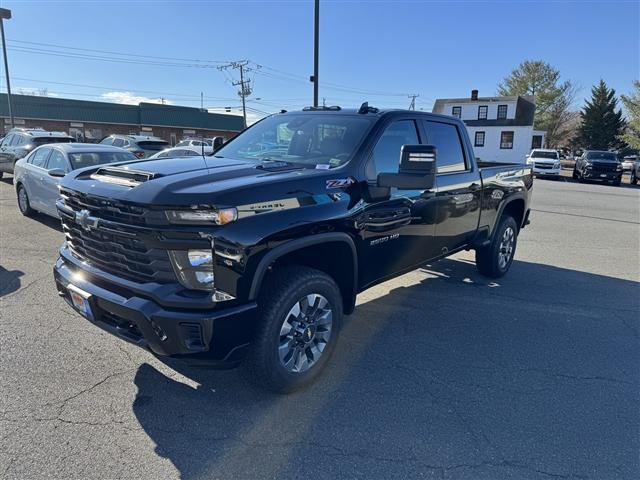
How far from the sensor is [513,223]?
624 cm

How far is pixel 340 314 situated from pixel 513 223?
384cm

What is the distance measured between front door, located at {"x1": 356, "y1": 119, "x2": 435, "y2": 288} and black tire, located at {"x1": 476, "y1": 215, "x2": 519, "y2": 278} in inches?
74.0

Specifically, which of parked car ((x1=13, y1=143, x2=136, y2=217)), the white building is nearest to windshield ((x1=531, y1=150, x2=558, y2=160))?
the white building

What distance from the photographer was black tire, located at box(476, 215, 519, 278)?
589cm

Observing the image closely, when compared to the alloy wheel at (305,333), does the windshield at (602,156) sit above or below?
above

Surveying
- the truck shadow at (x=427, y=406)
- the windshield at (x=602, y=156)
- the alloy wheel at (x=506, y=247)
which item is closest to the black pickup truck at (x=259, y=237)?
the truck shadow at (x=427, y=406)

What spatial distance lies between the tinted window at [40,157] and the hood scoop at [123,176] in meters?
6.68

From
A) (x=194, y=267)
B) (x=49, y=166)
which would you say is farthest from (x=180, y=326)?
(x=49, y=166)

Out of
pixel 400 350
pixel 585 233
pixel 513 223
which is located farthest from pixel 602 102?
pixel 400 350

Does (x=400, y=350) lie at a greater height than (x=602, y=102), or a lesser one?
lesser

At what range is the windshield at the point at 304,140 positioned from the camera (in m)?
3.68

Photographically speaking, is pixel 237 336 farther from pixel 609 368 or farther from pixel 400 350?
pixel 609 368

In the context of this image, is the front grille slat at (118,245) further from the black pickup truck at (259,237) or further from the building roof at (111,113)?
the building roof at (111,113)

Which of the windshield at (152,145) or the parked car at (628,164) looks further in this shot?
the parked car at (628,164)
